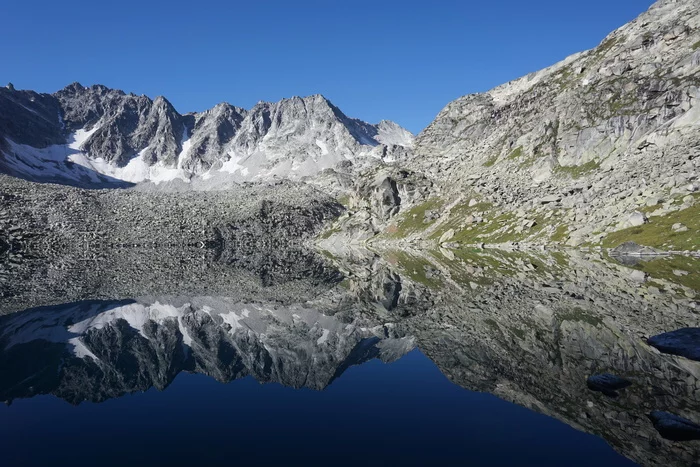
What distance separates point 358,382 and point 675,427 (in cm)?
1383

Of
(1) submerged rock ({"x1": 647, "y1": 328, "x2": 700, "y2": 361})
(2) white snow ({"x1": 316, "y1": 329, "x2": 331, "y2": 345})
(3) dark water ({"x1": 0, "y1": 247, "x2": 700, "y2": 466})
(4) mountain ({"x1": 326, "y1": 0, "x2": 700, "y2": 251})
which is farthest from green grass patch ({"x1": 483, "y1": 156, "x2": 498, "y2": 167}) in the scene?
(1) submerged rock ({"x1": 647, "y1": 328, "x2": 700, "y2": 361})

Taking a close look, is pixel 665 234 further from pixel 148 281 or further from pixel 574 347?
pixel 148 281

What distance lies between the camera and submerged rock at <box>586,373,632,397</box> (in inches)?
711

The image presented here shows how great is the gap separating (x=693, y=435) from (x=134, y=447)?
1939cm

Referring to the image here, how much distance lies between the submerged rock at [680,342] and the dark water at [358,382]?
0.89m

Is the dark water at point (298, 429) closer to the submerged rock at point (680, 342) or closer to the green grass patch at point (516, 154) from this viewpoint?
the submerged rock at point (680, 342)

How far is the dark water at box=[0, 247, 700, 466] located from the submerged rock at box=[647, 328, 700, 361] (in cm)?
89

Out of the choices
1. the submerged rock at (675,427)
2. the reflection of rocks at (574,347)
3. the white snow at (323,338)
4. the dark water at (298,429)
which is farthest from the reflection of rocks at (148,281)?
the submerged rock at (675,427)

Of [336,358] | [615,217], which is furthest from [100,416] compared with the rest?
[615,217]

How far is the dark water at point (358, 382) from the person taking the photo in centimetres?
1522

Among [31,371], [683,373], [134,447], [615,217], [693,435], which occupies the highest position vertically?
[615,217]

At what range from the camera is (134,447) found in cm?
1582

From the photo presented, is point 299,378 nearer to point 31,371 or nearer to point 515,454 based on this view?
point 515,454

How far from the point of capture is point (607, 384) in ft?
60.4
